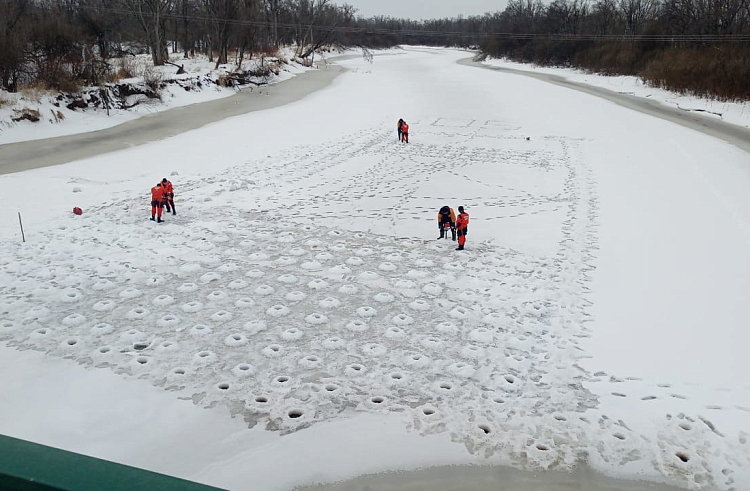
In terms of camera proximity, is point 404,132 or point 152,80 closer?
point 404,132

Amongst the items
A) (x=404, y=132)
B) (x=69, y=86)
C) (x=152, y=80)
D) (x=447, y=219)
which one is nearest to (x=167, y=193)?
(x=447, y=219)

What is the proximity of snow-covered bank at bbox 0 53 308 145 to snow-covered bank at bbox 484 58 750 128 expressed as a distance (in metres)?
28.9

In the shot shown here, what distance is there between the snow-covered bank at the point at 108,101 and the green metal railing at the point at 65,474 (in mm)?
23940

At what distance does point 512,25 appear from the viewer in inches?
3738

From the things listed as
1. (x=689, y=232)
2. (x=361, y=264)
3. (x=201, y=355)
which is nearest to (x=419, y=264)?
(x=361, y=264)

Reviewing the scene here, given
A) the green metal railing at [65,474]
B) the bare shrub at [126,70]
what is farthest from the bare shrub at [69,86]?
the green metal railing at [65,474]

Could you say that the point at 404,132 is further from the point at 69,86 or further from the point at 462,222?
the point at 69,86

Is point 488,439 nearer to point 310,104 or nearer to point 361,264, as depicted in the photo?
point 361,264

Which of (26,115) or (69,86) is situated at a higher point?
(69,86)

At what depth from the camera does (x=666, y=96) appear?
125ft

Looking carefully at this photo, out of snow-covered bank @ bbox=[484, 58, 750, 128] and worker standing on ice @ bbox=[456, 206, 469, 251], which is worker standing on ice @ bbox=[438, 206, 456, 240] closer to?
worker standing on ice @ bbox=[456, 206, 469, 251]

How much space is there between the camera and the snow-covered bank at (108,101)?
2291 cm

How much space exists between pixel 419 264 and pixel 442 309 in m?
1.85

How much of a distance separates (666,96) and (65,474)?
143ft
